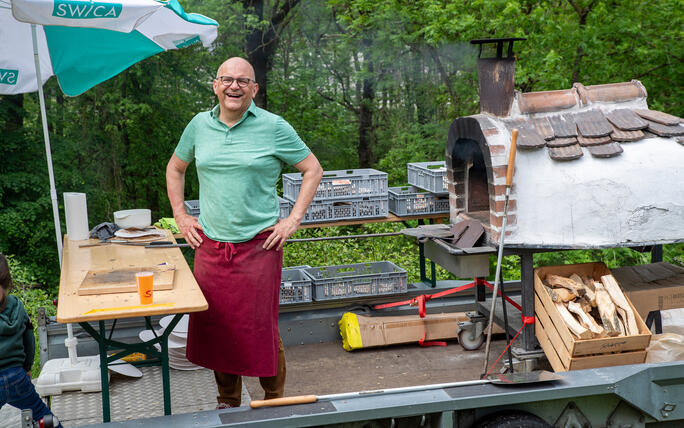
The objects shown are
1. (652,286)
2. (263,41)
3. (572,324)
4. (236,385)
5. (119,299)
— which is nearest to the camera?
(119,299)

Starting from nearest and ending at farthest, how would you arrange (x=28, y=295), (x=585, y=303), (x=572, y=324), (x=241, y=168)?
(x=241, y=168) < (x=572, y=324) < (x=585, y=303) < (x=28, y=295)

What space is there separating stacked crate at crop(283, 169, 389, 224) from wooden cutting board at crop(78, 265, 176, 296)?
6.88 feet

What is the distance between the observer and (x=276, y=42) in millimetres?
13750

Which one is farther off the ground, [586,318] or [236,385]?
[586,318]

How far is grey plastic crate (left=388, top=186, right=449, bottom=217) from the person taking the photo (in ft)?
19.9

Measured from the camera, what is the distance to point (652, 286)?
15.9ft

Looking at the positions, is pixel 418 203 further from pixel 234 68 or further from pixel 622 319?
pixel 234 68

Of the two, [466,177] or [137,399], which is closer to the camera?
[137,399]

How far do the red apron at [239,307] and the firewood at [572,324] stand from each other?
1.73 meters

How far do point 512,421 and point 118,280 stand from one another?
2.08m

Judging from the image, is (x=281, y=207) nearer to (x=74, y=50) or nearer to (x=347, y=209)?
(x=347, y=209)

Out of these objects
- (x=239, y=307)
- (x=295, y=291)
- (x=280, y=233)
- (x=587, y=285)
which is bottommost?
(x=295, y=291)

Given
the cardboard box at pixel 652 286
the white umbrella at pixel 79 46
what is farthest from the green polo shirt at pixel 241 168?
the cardboard box at pixel 652 286

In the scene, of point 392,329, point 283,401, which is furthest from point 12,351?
point 392,329
